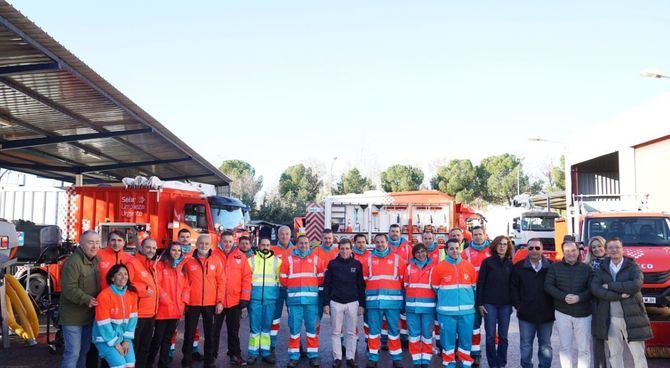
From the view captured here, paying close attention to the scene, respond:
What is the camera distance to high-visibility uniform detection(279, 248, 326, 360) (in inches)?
323

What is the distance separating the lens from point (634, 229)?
35.4ft

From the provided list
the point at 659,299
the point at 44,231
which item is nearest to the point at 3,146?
the point at 44,231

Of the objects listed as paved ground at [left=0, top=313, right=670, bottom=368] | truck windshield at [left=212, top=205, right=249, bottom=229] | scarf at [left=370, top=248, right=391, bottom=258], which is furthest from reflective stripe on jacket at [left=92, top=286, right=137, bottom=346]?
truck windshield at [left=212, top=205, right=249, bottom=229]

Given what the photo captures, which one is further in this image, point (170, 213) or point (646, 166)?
point (646, 166)

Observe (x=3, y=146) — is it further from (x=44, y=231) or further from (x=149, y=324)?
(x=149, y=324)

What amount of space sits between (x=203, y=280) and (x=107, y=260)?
130 centimetres

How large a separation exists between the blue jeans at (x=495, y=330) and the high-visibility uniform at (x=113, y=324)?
450cm

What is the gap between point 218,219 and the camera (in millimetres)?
15438

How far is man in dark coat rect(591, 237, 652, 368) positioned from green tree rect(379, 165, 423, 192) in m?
49.9

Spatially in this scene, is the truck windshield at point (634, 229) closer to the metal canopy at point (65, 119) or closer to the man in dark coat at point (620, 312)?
the man in dark coat at point (620, 312)

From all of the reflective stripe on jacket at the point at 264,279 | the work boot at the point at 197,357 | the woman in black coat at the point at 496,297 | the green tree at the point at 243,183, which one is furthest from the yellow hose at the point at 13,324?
the green tree at the point at 243,183

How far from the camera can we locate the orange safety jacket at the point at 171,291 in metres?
7.40

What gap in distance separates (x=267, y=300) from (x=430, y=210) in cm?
1021

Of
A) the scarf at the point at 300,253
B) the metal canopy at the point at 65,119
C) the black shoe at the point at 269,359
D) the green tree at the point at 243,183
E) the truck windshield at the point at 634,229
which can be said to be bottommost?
the black shoe at the point at 269,359
